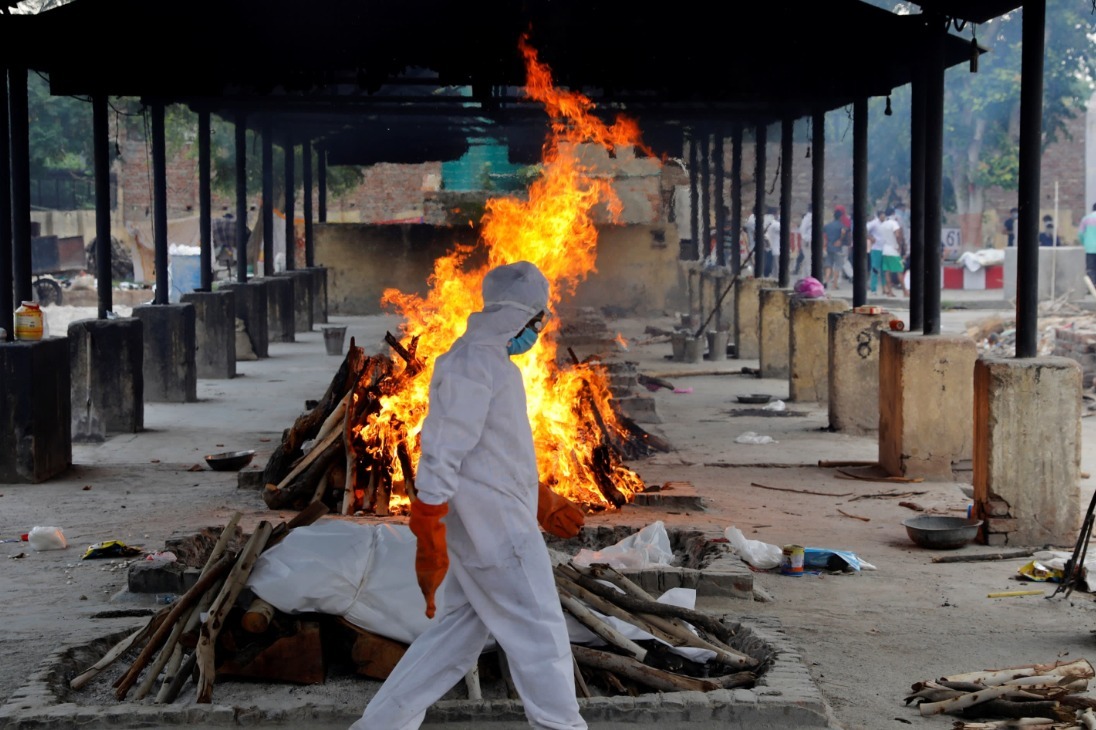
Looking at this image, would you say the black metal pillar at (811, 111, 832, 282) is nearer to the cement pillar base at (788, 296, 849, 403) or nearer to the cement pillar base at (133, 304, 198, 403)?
the cement pillar base at (788, 296, 849, 403)

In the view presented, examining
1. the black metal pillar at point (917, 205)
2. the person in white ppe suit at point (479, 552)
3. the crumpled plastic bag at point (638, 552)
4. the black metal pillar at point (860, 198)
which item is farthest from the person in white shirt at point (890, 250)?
the person in white ppe suit at point (479, 552)

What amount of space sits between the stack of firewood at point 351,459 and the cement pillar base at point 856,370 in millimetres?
4858

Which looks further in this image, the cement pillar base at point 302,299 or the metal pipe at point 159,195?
the cement pillar base at point 302,299

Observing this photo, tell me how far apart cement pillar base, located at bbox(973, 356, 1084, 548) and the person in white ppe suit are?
204 inches

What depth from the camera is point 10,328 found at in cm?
1306

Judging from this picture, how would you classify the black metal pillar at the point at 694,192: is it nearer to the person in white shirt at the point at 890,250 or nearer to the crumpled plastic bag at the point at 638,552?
the person in white shirt at the point at 890,250

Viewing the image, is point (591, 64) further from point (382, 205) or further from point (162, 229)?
point (382, 205)

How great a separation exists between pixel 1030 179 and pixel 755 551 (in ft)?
11.2

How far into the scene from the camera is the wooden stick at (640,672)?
631 centimetres

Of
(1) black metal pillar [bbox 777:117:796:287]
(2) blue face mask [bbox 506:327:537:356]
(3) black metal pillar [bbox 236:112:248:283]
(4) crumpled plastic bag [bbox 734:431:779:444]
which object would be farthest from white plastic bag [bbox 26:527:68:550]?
(3) black metal pillar [bbox 236:112:248:283]

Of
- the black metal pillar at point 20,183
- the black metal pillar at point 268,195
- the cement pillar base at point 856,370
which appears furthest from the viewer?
the black metal pillar at point 268,195

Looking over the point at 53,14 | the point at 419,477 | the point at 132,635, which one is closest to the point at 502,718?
the point at 419,477

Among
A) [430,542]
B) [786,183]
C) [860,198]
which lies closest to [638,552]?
[430,542]

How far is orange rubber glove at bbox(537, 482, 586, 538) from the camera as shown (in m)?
6.28
